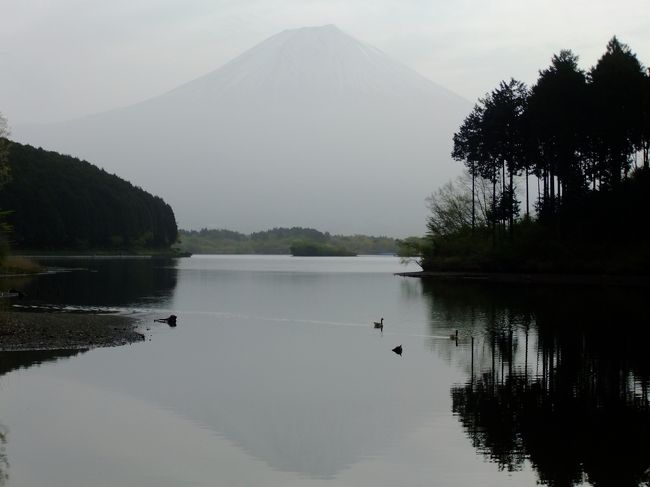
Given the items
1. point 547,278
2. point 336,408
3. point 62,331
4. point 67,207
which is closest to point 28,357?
point 62,331

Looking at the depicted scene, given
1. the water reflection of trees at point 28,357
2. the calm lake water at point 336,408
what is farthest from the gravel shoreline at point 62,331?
the calm lake water at point 336,408

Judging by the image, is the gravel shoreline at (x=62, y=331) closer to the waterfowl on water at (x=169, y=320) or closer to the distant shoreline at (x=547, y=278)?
the waterfowl on water at (x=169, y=320)

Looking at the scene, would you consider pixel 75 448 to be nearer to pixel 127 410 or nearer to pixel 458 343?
pixel 127 410

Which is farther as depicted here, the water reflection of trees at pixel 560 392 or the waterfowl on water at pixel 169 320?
the waterfowl on water at pixel 169 320

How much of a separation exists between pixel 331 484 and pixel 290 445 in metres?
2.48

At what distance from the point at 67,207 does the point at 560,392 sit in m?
159

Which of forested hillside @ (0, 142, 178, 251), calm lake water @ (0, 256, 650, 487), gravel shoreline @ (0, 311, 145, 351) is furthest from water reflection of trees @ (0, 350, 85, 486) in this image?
forested hillside @ (0, 142, 178, 251)

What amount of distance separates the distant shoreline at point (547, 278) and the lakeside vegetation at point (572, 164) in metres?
0.64

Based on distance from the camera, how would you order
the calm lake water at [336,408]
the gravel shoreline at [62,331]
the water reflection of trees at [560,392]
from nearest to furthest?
the calm lake water at [336,408] → the water reflection of trees at [560,392] → the gravel shoreline at [62,331]

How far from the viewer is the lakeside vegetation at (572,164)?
214 feet

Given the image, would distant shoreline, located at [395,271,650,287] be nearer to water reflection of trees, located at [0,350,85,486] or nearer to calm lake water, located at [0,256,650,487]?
calm lake water, located at [0,256,650,487]

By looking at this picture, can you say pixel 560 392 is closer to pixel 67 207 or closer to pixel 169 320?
pixel 169 320

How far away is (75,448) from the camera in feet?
49.3

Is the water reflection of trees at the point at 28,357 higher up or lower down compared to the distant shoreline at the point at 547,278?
lower down
